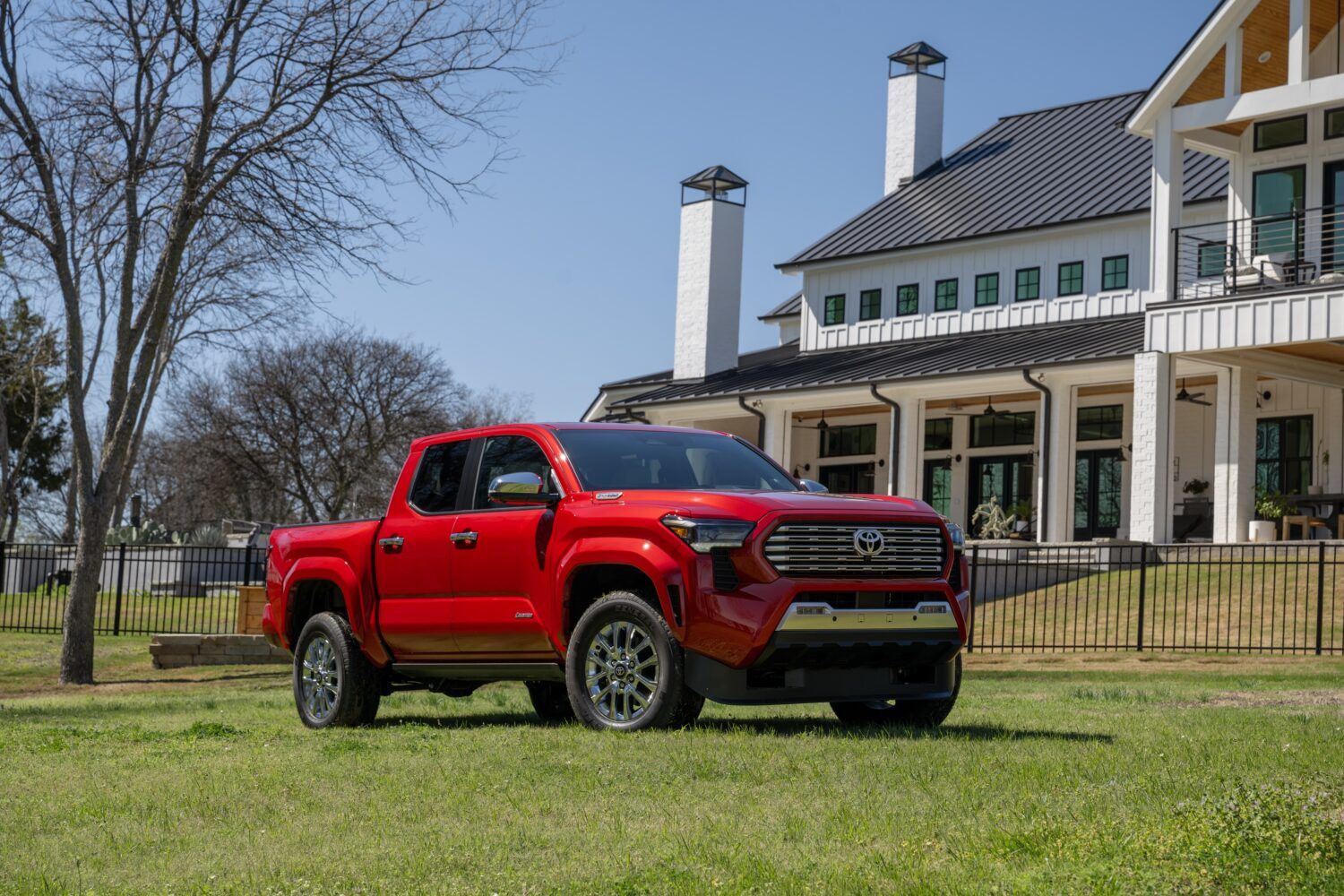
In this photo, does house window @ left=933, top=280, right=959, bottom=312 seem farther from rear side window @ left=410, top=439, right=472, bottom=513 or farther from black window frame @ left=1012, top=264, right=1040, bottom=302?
rear side window @ left=410, top=439, right=472, bottom=513

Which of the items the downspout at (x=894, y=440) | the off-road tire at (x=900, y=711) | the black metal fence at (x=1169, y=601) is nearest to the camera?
the off-road tire at (x=900, y=711)

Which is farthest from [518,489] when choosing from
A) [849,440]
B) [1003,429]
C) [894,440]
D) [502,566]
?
[849,440]

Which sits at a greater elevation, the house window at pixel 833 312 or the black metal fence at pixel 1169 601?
the house window at pixel 833 312

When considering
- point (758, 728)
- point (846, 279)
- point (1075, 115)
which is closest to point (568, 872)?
Result: point (758, 728)

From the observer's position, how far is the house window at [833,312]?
1526 inches

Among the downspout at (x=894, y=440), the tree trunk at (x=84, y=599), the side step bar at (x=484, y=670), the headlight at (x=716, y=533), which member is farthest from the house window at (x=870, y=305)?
the headlight at (x=716, y=533)

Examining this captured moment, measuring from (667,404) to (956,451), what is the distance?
6.57 metres

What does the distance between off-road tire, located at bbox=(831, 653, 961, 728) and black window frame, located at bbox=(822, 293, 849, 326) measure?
96.3 ft

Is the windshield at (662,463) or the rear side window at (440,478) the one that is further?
the rear side window at (440,478)

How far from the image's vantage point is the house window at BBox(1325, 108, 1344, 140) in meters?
27.0

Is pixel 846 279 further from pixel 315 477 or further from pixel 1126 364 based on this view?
pixel 315 477

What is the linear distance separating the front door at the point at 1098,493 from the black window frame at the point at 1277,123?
7.16 meters

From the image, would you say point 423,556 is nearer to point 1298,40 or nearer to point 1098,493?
point 1298,40

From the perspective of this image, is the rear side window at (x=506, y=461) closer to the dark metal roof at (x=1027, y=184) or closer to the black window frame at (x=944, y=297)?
the dark metal roof at (x=1027, y=184)
